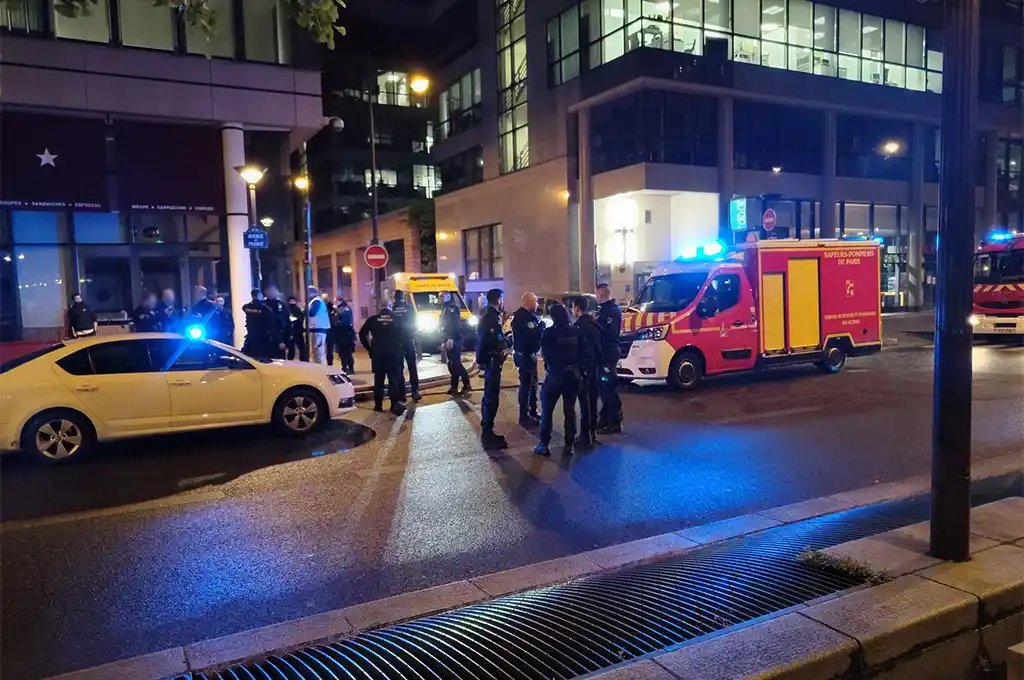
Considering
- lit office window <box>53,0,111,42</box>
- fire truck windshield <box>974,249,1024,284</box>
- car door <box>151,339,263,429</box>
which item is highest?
lit office window <box>53,0,111,42</box>

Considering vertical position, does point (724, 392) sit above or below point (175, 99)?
below

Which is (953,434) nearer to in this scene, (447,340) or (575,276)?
(447,340)

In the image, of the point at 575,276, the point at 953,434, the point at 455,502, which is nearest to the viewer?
the point at 953,434

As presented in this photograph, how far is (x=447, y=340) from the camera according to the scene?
12.6 metres

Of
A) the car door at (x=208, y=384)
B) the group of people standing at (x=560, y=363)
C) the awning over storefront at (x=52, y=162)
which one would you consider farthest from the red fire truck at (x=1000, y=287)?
the awning over storefront at (x=52, y=162)

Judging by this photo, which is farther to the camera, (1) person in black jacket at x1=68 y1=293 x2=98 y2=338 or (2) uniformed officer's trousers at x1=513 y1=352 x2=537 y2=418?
(1) person in black jacket at x1=68 y1=293 x2=98 y2=338

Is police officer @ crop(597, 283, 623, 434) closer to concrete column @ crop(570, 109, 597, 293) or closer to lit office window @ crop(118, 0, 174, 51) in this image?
lit office window @ crop(118, 0, 174, 51)

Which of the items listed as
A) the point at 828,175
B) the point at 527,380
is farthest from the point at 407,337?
the point at 828,175

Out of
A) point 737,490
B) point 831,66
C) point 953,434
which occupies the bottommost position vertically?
point 737,490

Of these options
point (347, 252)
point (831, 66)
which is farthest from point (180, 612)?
point (347, 252)

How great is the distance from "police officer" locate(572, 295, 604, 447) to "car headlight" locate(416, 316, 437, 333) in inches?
466

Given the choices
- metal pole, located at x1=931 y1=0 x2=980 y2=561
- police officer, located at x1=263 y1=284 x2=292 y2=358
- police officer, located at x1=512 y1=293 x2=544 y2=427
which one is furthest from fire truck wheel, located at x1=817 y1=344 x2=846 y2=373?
police officer, located at x1=263 y1=284 x2=292 y2=358

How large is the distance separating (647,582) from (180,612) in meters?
2.88

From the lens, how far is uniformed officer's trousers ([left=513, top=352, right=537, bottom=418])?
29.5 feet
